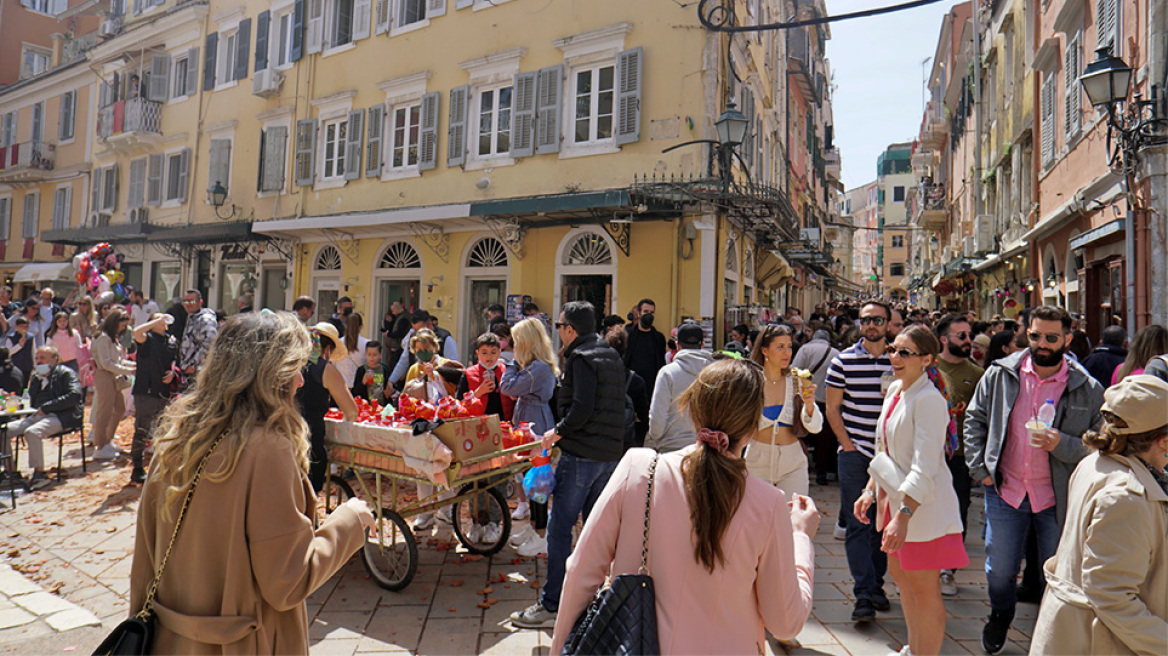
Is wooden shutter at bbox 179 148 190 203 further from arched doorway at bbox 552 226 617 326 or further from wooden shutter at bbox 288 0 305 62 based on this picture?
arched doorway at bbox 552 226 617 326

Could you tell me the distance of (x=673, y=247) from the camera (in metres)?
12.6

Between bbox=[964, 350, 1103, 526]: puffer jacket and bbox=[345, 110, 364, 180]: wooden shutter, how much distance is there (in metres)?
15.2

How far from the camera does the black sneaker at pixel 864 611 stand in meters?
4.23

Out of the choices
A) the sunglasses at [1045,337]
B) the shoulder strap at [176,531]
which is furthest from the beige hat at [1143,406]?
the shoulder strap at [176,531]

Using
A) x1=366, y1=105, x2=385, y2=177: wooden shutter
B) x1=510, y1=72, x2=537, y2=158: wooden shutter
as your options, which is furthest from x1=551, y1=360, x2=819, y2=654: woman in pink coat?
x1=366, y1=105, x2=385, y2=177: wooden shutter

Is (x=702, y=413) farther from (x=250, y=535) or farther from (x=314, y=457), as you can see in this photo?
(x=314, y=457)

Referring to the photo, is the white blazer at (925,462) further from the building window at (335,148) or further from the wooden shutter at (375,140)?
the building window at (335,148)

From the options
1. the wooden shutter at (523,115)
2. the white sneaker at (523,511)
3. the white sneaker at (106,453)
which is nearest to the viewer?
the white sneaker at (523,511)

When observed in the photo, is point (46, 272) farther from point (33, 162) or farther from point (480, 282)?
point (480, 282)

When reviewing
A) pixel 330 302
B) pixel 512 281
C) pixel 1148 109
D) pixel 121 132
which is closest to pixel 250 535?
pixel 1148 109

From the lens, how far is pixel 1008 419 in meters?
3.98

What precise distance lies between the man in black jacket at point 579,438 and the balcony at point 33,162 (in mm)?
30447

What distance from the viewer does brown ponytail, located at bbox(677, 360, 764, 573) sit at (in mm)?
1874

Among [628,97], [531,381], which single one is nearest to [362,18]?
[628,97]
